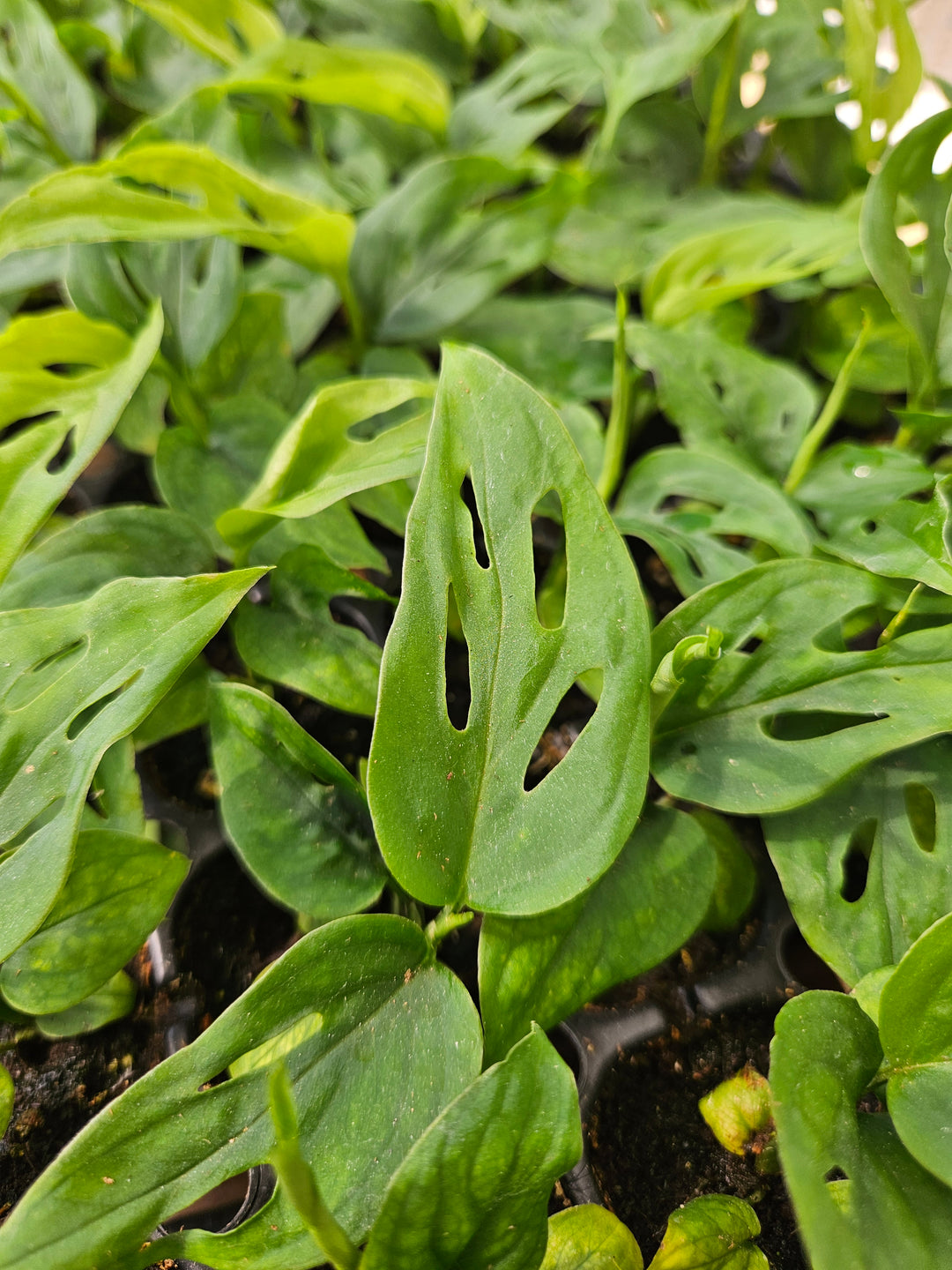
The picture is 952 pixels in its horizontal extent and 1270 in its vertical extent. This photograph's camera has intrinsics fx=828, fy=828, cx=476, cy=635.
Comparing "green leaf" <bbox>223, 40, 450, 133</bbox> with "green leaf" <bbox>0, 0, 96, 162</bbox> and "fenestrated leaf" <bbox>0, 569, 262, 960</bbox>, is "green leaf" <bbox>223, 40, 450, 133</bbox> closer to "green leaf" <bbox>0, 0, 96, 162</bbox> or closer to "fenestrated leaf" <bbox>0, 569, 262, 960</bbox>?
"green leaf" <bbox>0, 0, 96, 162</bbox>

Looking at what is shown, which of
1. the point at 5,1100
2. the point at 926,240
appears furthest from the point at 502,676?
the point at 926,240

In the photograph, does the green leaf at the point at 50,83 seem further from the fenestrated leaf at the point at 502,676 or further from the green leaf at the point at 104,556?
the fenestrated leaf at the point at 502,676

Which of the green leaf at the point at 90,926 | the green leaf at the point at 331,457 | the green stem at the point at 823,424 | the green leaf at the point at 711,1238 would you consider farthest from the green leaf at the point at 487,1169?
the green stem at the point at 823,424

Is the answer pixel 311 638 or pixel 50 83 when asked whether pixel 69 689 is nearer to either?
pixel 311 638

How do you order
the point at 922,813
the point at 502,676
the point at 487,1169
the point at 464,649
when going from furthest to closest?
the point at 464,649 < the point at 922,813 < the point at 502,676 < the point at 487,1169

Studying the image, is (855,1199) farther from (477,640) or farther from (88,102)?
(88,102)

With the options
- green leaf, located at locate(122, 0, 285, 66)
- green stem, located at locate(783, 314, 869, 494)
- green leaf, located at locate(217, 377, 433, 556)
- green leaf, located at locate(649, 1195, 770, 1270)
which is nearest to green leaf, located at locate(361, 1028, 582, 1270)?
green leaf, located at locate(649, 1195, 770, 1270)
